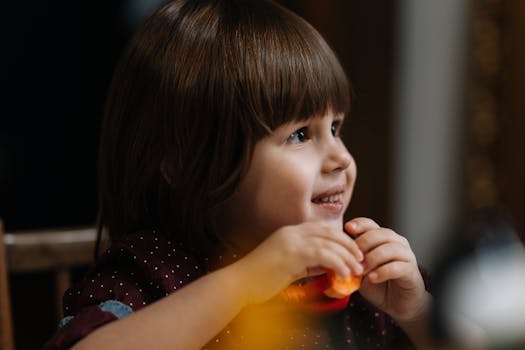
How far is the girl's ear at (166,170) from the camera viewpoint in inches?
25.3

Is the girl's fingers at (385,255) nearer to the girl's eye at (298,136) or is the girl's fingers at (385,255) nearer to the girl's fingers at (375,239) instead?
the girl's fingers at (375,239)

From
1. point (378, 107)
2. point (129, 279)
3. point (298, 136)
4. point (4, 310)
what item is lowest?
point (378, 107)

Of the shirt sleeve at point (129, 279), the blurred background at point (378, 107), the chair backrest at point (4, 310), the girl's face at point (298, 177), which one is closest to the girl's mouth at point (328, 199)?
the girl's face at point (298, 177)

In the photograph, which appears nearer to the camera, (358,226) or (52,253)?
(358,226)

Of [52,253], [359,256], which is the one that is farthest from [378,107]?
[359,256]

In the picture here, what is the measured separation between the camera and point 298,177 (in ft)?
1.95

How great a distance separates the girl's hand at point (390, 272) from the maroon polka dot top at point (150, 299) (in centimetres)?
6

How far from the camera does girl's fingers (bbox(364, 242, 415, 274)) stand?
577mm

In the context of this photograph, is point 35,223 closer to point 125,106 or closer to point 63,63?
point 63,63

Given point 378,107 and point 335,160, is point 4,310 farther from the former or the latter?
point 378,107

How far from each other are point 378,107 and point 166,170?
1.63 metres

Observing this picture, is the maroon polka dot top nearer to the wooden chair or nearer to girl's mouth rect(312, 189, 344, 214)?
girl's mouth rect(312, 189, 344, 214)

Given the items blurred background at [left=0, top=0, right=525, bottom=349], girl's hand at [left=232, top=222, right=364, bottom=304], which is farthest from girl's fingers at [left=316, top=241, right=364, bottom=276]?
blurred background at [left=0, top=0, right=525, bottom=349]

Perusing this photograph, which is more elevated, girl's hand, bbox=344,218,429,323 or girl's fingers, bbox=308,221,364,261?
girl's fingers, bbox=308,221,364,261
